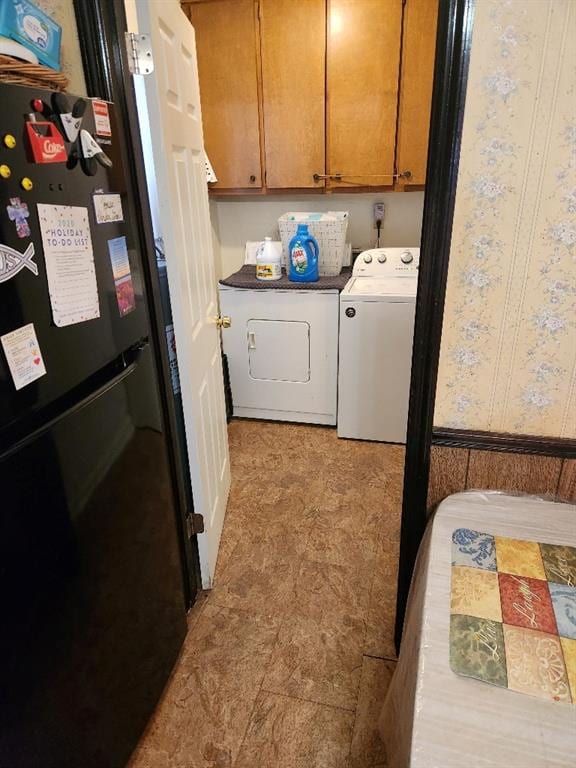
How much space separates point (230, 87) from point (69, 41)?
1.84m

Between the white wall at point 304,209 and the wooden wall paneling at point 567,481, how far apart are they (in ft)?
7.31

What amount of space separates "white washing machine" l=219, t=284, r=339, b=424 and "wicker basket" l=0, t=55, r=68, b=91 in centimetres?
185

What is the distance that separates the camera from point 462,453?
4.20ft

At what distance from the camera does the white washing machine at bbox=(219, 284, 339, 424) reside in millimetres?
2850

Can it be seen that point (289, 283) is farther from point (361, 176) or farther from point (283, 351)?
point (361, 176)

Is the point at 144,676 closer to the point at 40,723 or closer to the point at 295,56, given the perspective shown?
the point at 40,723

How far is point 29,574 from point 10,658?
0.47ft

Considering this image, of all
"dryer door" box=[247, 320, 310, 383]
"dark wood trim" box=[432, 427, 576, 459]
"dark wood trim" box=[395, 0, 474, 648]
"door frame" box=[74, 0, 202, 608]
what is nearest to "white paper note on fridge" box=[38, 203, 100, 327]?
"door frame" box=[74, 0, 202, 608]

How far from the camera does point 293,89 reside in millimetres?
2721

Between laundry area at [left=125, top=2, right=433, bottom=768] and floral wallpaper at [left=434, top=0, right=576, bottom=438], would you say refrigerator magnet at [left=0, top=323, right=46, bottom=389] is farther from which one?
floral wallpaper at [left=434, top=0, right=576, bottom=438]

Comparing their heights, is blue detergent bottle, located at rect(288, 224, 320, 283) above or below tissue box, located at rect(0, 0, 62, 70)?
below

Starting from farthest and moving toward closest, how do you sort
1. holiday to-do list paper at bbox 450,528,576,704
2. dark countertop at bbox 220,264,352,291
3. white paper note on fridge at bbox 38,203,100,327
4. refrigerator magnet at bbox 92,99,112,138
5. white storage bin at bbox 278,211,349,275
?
white storage bin at bbox 278,211,349,275 < dark countertop at bbox 220,264,352,291 < refrigerator magnet at bbox 92,99,112,138 < white paper note on fridge at bbox 38,203,100,327 < holiday to-do list paper at bbox 450,528,576,704

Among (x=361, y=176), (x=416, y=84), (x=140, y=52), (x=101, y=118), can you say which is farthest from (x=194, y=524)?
(x=416, y=84)

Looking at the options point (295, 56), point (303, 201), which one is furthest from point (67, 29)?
point (303, 201)
